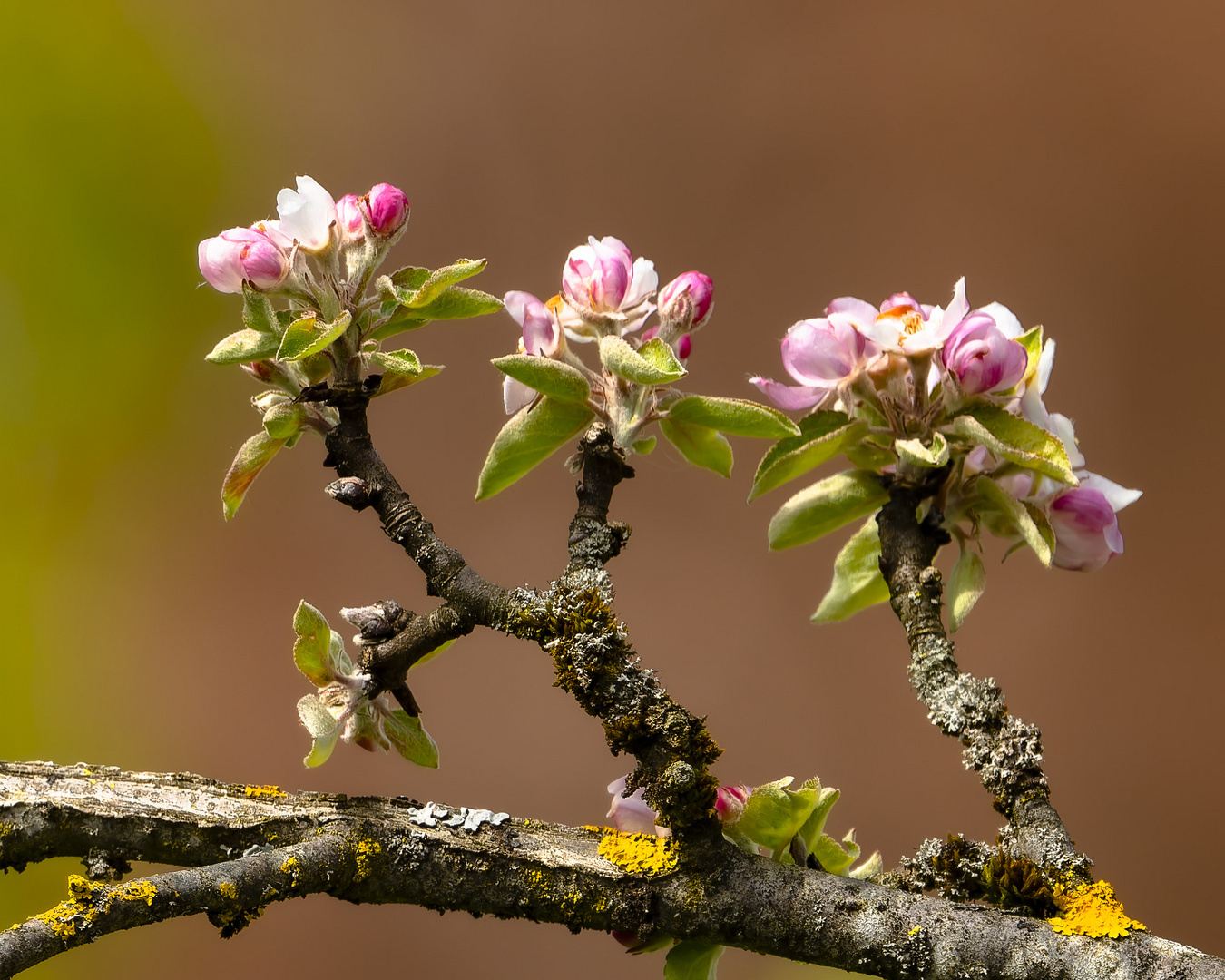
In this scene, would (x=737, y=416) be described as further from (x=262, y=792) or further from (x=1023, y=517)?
(x=262, y=792)

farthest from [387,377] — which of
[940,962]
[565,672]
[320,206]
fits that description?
[940,962]

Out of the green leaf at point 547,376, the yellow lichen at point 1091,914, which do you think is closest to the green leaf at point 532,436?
the green leaf at point 547,376

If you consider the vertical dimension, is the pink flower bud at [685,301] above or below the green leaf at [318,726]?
above

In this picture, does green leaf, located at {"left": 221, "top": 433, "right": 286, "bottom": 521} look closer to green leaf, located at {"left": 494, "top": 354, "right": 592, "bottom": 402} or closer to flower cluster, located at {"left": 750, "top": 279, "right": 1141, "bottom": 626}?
green leaf, located at {"left": 494, "top": 354, "right": 592, "bottom": 402}

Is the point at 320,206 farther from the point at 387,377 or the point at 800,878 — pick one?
the point at 800,878

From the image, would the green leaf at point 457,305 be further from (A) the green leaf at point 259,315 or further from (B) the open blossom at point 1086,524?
(B) the open blossom at point 1086,524

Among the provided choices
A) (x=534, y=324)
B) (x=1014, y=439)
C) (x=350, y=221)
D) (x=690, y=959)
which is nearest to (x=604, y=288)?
(x=534, y=324)

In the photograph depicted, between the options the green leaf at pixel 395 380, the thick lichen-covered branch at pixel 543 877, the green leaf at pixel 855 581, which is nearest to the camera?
the thick lichen-covered branch at pixel 543 877

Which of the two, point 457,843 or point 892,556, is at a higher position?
point 892,556

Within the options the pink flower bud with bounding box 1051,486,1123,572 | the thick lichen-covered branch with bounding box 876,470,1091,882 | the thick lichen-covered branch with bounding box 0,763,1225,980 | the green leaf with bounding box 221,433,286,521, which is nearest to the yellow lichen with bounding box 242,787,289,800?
the thick lichen-covered branch with bounding box 0,763,1225,980
